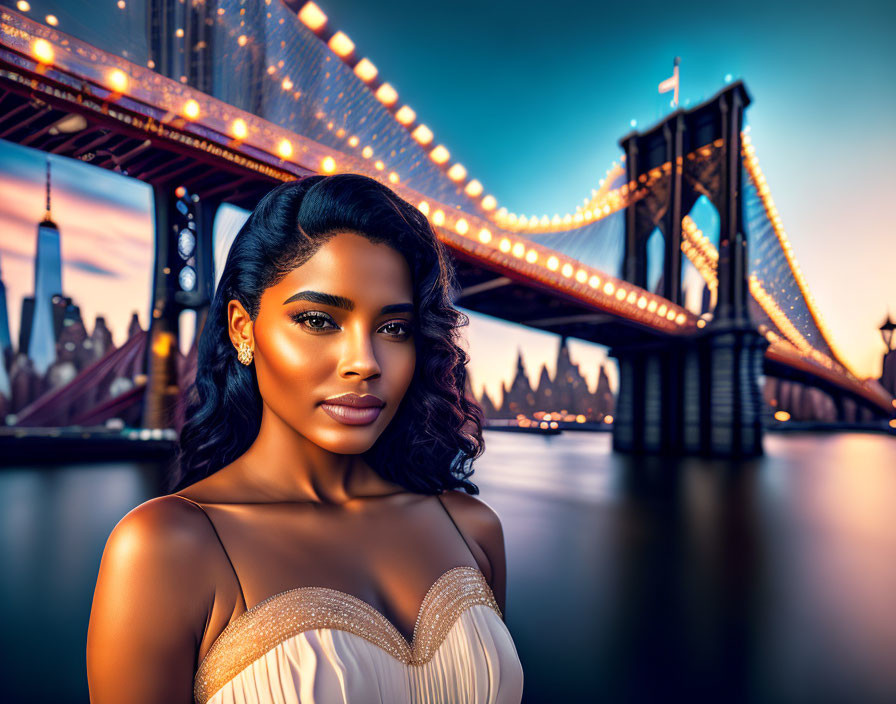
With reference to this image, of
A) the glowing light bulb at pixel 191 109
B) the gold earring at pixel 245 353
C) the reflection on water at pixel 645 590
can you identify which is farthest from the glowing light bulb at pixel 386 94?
the reflection on water at pixel 645 590

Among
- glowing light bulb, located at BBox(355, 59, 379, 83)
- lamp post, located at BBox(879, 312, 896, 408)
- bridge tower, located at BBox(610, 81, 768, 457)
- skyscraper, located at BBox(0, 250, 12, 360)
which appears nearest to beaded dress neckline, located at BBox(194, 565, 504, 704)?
glowing light bulb, located at BBox(355, 59, 379, 83)

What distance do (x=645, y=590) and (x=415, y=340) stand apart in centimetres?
285

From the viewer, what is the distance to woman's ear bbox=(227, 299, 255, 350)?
3.43 ft

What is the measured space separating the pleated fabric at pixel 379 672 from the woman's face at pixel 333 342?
0.37 m

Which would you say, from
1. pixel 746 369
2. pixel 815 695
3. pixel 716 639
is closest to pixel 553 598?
pixel 716 639

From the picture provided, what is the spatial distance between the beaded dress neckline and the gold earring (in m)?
0.50

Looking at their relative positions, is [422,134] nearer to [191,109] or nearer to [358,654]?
[191,109]

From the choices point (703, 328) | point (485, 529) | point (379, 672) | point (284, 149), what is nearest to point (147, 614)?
point (379, 672)

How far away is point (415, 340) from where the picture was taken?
1.14 meters

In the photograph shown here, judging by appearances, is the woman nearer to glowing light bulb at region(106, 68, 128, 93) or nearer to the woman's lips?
the woman's lips

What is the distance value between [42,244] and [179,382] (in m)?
2.44

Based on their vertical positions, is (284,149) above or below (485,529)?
above

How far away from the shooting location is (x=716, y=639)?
241 cm

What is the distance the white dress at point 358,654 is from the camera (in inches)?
31.7
